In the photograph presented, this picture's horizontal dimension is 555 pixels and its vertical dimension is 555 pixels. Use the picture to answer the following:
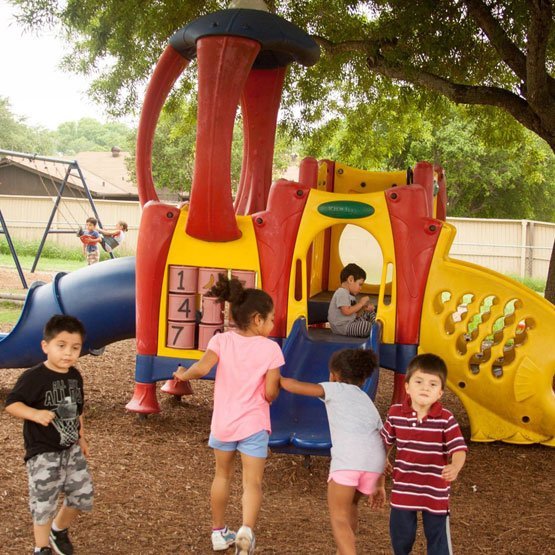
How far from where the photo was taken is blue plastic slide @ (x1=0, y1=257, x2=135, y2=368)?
7.71m

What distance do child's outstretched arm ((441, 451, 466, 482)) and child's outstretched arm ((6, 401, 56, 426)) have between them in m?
1.76

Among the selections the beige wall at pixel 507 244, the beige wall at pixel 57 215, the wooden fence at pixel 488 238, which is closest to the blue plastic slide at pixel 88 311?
the wooden fence at pixel 488 238

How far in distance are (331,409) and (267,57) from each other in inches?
205

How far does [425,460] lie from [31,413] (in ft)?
5.78

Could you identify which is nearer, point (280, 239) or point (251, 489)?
point (251, 489)

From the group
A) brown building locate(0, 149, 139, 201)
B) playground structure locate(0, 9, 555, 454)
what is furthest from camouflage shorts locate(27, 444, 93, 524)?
brown building locate(0, 149, 139, 201)

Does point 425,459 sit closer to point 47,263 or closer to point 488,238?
point 47,263

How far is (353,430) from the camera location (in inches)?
150

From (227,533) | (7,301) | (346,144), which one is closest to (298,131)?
(346,144)

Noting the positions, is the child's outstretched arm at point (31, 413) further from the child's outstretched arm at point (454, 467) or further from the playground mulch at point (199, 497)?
the child's outstretched arm at point (454, 467)

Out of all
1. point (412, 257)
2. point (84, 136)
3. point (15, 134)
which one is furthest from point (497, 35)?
point (84, 136)

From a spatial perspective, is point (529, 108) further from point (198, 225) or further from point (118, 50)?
point (118, 50)

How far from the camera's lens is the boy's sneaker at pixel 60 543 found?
4.05 metres

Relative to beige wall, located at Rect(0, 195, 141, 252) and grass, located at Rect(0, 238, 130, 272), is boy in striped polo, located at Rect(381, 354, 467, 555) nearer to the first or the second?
grass, located at Rect(0, 238, 130, 272)
